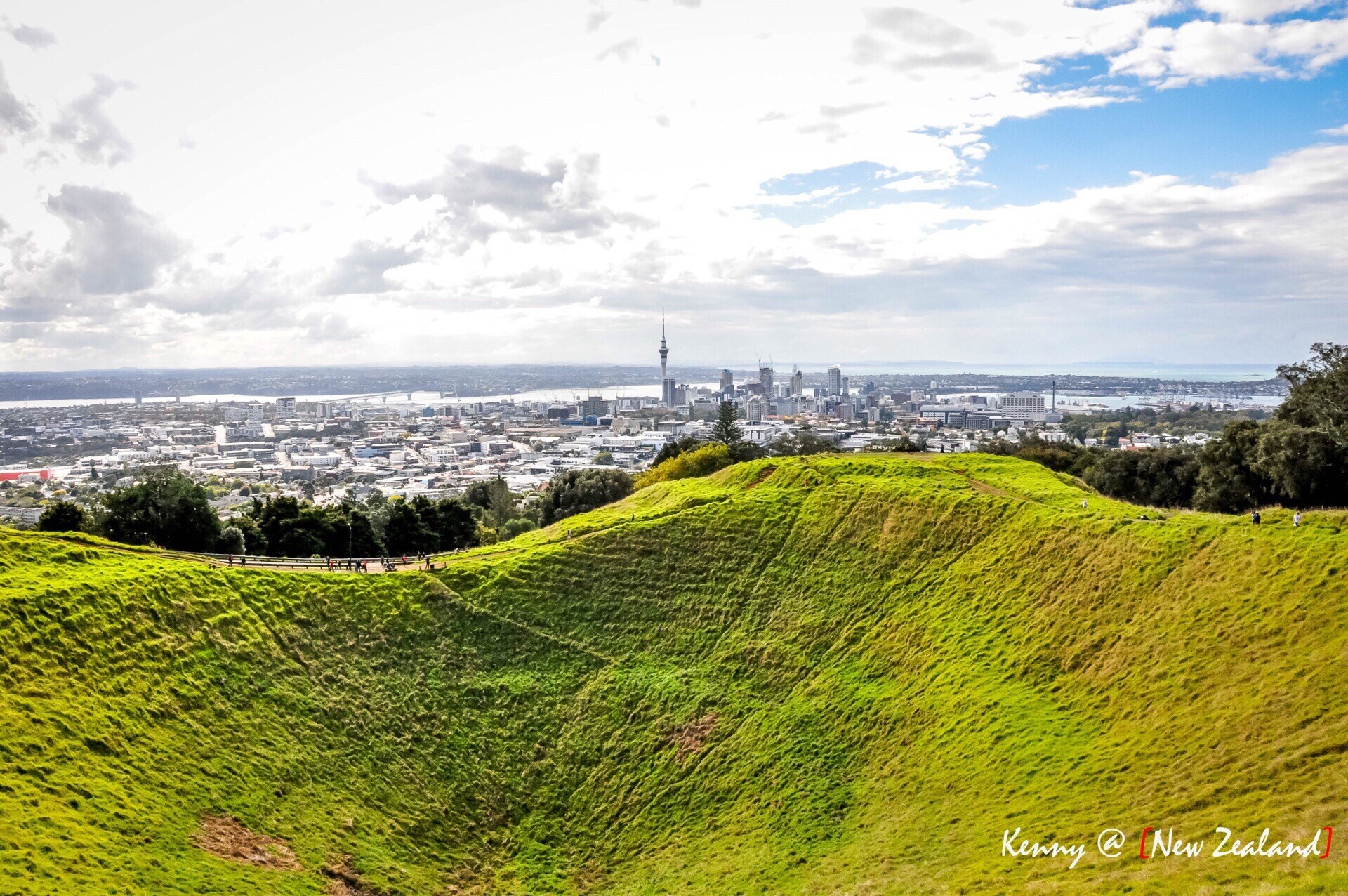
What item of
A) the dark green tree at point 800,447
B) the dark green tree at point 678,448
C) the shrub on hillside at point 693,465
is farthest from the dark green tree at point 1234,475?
the dark green tree at point 800,447

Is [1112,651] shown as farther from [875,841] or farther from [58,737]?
[58,737]

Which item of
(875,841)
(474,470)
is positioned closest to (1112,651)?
(875,841)

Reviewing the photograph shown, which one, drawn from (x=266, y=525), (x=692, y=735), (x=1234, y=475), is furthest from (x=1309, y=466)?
(x=266, y=525)

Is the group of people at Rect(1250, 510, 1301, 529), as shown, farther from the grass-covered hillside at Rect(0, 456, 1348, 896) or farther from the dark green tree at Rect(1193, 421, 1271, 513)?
the dark green tree at Rect(1193, 421, 1271, 513)

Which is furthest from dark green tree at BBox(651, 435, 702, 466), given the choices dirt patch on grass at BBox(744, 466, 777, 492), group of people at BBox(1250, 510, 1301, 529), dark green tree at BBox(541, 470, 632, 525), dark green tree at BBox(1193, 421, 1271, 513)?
group of people at BBox(1250, 510, 1301, 529)

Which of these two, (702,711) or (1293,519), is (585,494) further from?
(1293,519)
